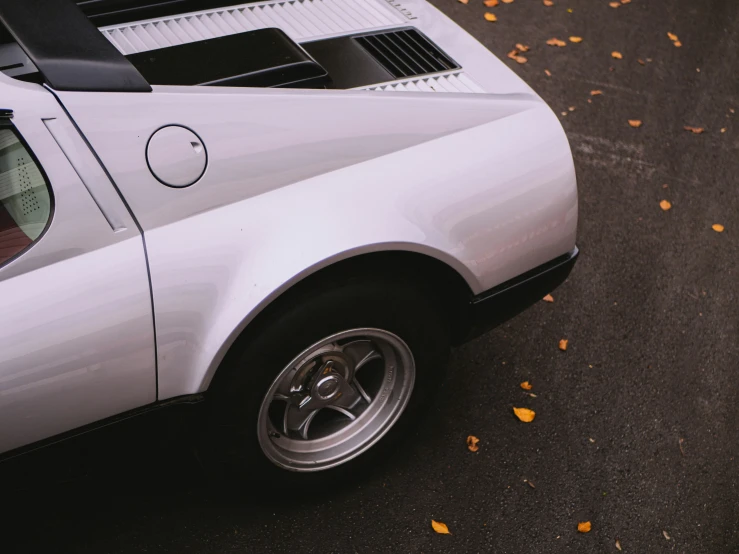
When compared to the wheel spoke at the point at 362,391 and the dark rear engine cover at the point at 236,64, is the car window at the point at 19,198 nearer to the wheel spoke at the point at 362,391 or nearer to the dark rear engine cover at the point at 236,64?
the dark rear engine cover at the point at 236,64

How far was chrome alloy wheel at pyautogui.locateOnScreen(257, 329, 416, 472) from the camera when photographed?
2215 mm

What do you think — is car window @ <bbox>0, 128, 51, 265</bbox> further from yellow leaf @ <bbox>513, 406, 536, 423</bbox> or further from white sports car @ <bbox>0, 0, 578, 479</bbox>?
yellow leaf @ <bbox>513, 406, 536, 423</bbox>

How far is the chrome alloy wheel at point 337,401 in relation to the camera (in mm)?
2215

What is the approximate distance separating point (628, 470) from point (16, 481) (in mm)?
2113

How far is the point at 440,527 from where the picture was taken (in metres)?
2.48

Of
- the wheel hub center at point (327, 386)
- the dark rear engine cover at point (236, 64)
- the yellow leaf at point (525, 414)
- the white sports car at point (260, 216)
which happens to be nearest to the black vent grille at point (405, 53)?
the white sports car at point (260, 216)

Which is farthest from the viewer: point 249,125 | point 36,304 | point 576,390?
point 576,390

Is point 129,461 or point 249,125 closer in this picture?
point 249,125

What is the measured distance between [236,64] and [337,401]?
3.72ft

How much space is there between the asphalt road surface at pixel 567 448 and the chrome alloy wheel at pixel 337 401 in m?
0.18

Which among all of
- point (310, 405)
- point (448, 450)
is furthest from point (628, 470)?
point (310, 405)

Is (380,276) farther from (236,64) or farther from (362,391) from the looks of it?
(236,64)

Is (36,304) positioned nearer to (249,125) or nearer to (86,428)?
(86,428)

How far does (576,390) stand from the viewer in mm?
3004
